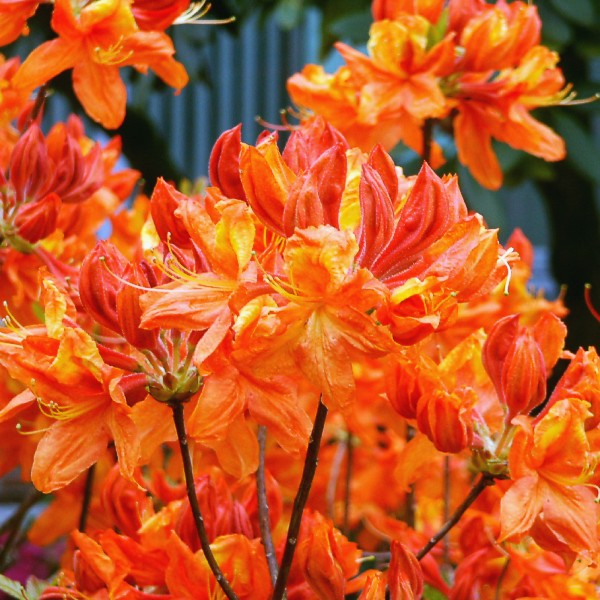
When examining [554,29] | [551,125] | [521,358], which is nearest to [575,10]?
[554,29]

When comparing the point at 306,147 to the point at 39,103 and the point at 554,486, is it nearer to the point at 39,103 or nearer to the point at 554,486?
the point at 554,486

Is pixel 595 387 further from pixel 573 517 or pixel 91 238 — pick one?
pixel 91 238

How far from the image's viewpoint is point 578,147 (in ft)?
4.78

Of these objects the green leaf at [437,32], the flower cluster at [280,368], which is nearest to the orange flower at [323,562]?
Answer: the flower cluster at [280,368]

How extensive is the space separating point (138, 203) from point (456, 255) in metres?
0.68

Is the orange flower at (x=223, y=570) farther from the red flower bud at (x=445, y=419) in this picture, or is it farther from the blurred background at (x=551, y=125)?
the blurred background at (x=551, y=125)

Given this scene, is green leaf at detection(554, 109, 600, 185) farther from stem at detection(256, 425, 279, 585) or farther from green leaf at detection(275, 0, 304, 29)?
stem at detection(256, 425, 279, 585)

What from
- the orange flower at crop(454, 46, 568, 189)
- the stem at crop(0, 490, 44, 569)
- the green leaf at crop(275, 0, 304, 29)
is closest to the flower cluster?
the stem at crop(0, 490, 44, 569)

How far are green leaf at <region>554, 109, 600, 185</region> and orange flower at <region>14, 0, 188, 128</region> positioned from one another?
764 mm

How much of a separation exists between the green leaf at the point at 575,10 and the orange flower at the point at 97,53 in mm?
747

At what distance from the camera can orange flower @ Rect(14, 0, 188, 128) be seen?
0.77 meters

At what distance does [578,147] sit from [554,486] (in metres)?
0.97

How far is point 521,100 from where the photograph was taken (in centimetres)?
96

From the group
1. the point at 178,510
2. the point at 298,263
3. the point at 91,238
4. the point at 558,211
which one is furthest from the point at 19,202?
the point at 558,211
